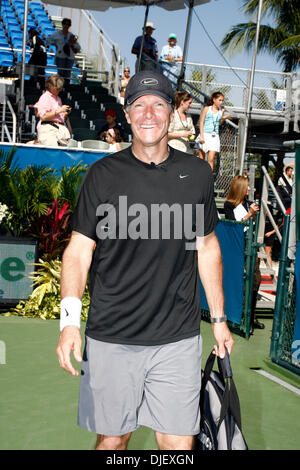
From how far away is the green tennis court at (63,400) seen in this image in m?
4.70

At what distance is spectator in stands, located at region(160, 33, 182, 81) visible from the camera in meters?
16.1

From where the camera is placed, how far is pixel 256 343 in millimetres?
8016

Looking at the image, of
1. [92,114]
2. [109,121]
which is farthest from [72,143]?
[92,114]

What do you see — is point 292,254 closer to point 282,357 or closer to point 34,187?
point 282,357

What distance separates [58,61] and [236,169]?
19.9 ft

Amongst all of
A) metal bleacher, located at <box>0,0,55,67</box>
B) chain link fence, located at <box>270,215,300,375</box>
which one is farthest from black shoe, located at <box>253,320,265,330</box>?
metal bleacher, located at <box>0,0,55,67</box>

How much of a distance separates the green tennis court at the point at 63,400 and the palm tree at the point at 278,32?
86.5 feet

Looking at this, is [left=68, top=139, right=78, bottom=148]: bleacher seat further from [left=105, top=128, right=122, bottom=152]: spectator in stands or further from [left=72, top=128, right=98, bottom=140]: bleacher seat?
[left=72, top=128, right=98, bottom=140]: bleacher seat

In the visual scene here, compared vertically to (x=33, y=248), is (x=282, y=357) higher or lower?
lower

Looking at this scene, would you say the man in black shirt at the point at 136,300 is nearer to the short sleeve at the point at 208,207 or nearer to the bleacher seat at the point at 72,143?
the short sleeve at the point at 208,207

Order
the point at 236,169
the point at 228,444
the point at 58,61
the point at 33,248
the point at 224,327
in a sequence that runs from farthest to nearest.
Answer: the point at 58,61
the point at 236,169
the point at 33,248
the point at 224,327
the point at 228,444

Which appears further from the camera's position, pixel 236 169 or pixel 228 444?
pixel 236 169

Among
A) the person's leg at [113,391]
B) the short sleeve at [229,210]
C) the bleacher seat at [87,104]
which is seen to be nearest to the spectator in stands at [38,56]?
the bleacher seat at [87,104]

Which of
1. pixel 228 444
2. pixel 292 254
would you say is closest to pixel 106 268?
pixel 228 444
